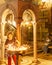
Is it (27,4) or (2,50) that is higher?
(27,4)

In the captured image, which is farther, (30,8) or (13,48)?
(30,8)

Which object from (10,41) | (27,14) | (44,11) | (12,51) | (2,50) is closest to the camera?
(12,51)

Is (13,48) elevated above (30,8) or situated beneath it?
situated beneath

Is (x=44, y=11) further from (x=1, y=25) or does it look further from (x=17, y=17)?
(x=17, y=17)

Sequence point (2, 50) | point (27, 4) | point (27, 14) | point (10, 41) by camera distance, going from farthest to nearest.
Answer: point (27, 14)
point (2, 50)
point (27, 4)
point (10, 41)

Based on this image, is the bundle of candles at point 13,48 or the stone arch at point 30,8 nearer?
the bundle of candles at point 13,48

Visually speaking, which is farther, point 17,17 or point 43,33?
point 43,33

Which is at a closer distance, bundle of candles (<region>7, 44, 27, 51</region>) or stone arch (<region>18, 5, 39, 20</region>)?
bundle of candles (<region>7, 44, 27, 51</region>)

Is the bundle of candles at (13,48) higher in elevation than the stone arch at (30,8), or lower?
lower

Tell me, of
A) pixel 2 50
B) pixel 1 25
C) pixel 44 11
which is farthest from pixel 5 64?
pixel 44 11

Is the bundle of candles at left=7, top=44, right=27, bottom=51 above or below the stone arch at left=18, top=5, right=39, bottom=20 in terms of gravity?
below

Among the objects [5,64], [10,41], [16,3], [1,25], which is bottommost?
[5,64]

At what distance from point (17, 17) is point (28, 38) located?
543cm

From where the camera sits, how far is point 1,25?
7.06 metres
